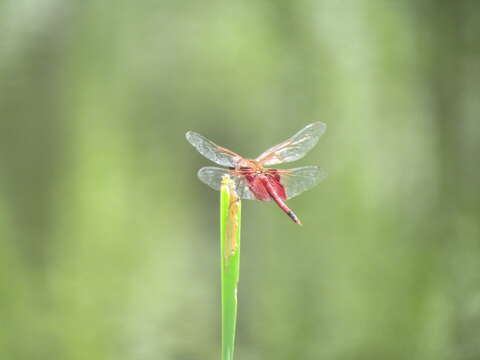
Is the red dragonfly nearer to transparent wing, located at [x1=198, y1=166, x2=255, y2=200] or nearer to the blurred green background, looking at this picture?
transparent wing, located at [x1=198, y1=166, x2=255, y2=200]

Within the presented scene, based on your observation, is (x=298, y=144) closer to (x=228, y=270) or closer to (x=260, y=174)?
(x=260, y=174)

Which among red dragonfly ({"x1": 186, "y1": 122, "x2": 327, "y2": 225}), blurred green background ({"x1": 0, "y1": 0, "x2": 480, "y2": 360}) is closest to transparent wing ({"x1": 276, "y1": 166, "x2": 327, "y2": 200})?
red dragonfly ({"x1": 186, "y1": 122, "x2": 327, "y2": 225})

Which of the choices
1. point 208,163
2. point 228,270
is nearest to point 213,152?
point 228,270

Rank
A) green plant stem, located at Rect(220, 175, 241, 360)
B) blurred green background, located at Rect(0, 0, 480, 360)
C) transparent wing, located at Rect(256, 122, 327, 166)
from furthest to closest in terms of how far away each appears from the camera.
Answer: blurred green background, located at Rect(0, 0, 480, 360) < transparent wing, located at Rect(256, 122, 327, 166) < green plant stem, located at Rect(220, 175, 241, 360)

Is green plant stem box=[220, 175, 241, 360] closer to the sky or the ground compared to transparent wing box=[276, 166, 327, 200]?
closer to the ground

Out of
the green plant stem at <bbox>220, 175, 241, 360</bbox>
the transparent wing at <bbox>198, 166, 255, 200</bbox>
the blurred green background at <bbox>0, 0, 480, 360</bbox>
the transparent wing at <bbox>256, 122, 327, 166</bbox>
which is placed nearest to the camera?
the green plant stem at <bbox>220, 175, 241, 360</bbox>

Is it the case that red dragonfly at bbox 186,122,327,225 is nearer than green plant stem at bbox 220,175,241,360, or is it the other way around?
green plant stem at bbox 220,175,241,360

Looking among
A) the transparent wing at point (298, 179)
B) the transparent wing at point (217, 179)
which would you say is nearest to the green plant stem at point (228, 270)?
the transparent wing at point (217, 179)
